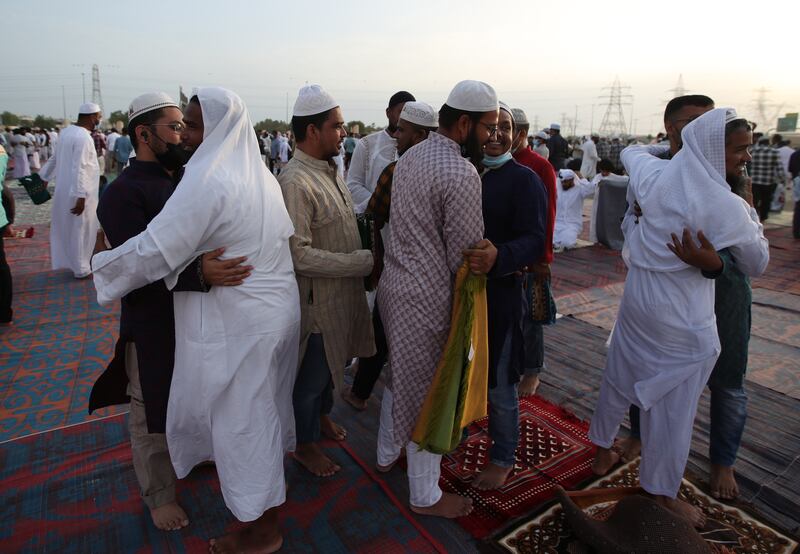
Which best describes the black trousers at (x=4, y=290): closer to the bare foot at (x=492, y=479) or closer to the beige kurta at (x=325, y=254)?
the beige kurta at (x=325, y=254)

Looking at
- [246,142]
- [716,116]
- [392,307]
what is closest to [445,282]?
[392,307]

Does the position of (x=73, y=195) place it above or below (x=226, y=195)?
below

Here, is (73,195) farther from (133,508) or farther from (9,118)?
(9,118)

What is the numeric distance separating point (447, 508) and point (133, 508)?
4.30 ft

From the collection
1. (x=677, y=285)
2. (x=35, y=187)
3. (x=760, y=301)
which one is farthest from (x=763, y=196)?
(x=35, y=187)

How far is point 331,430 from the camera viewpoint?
2801 millimetres

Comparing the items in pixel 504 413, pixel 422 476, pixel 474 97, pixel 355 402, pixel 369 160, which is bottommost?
pixel 355 402

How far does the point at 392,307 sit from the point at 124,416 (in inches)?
72.3

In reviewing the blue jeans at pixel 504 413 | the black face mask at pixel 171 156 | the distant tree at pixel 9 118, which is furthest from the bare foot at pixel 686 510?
the distant tree at pixel 9 118

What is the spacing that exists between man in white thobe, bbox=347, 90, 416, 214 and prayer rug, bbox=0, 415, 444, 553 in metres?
1.97

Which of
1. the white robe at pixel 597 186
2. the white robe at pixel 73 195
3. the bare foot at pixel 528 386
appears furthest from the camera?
the white robe at pixel 597 186

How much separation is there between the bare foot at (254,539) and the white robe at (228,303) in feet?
0.43

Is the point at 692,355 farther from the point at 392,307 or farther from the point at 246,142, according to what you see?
the point at 246,142

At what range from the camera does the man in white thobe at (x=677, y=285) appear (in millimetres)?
1939
